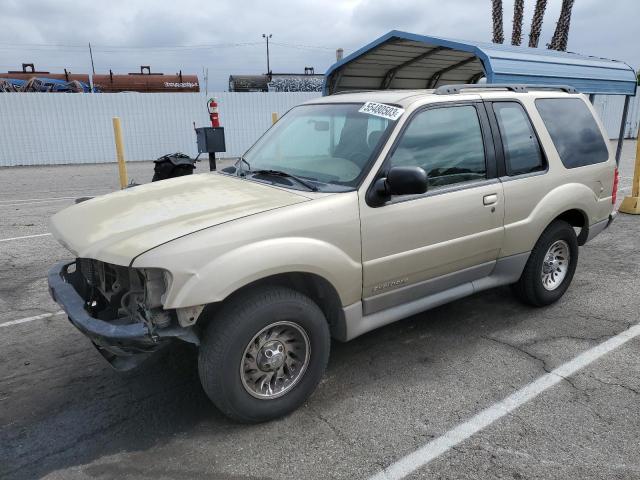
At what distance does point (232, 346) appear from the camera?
267 centimetres

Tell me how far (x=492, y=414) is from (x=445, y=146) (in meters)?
1.84

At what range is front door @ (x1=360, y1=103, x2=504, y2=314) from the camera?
324 centimetres

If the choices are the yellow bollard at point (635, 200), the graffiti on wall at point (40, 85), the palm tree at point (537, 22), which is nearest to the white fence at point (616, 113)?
the palm tree at point (537, 22)

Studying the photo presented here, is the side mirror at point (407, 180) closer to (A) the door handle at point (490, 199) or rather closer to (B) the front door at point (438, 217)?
(B) the front door at point (438, 217)

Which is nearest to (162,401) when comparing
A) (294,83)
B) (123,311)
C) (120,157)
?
(123,311)

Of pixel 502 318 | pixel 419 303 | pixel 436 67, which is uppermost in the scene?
pixel 436 67

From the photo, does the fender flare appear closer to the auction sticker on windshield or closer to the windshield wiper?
the windshield wiper

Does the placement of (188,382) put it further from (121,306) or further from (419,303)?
(419,303)

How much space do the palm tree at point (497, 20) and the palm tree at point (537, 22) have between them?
1094 mm

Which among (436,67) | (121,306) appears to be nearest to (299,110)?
(121,306)

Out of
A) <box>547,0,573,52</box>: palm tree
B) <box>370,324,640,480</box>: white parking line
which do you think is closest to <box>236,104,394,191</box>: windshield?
<box>370,324,640,480</box>: white parking line

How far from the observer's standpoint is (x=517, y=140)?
13.3 feet

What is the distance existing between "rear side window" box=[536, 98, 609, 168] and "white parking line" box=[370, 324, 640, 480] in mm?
1606

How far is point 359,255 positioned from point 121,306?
146cm
